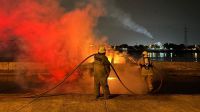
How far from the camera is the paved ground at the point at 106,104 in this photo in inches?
362

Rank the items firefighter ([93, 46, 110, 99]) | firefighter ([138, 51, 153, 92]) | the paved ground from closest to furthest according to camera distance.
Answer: the paved ground → firefighter ([93, 46, 110, 99]) → firefighter ([138, 51, 153, 92])

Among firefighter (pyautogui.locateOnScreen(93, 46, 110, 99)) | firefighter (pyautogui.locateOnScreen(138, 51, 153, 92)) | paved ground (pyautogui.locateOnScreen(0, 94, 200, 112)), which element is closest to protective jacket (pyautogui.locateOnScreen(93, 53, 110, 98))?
firefighter (pyautogui.locateOnScreen(93, 46, 110, 99))

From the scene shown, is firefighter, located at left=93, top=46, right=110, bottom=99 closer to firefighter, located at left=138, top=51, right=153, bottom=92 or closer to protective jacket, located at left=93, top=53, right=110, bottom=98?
protective jacket, located at left=93, top=53, right=110, bottom=98

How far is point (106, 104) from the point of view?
32.1ft

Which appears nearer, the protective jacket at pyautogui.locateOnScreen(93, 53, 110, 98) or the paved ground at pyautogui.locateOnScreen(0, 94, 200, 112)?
the paved ground at pyautogui.locateOnScreen(0, 94, 200, 112)

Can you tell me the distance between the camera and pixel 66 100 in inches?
408

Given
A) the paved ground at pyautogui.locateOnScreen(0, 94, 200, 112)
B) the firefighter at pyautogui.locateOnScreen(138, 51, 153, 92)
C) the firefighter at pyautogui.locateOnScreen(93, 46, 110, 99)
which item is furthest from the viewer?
the firefighter at pyautogui.locateOnScreen(138, 51, 153, 92)

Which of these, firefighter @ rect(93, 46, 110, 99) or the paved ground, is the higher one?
firefighter @ rect(93, 46, 110, 99)

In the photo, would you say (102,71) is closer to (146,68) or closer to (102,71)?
(102,71)

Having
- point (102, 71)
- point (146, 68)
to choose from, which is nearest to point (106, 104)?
point (102, 71)

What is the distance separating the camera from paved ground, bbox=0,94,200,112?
9195 millimetres

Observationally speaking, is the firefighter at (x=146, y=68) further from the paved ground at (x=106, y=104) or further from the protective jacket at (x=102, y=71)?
the protective jacket at (x=102, y=71)

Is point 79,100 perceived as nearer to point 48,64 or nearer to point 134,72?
point 134,72

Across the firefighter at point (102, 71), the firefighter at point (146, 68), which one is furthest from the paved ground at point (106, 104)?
the firefighter at point (146, 68)
